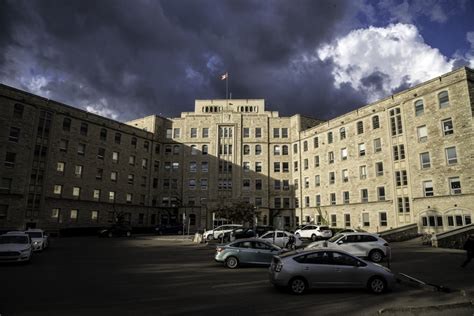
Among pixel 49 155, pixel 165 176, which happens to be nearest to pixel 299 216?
pixel 165 176

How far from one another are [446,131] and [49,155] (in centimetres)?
4723

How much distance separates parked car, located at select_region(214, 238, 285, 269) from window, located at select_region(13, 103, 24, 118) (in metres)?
35.7

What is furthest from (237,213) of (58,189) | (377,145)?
(58,189)

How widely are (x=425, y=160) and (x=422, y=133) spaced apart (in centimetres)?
312

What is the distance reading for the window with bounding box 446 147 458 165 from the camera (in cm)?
3225

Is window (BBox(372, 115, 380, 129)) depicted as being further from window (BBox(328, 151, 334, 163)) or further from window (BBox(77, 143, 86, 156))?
window (BBox(77, 143, 86, 156))

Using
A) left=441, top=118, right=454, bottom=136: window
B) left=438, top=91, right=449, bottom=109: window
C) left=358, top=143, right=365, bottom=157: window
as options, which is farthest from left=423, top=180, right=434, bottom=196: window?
left=358, top=143, right=365, bottom=157: window

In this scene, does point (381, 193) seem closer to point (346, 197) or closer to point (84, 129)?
point (346, 197)

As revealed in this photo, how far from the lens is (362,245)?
18.5 m

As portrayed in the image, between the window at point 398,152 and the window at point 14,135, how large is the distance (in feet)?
151

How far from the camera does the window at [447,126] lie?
32.9 metres

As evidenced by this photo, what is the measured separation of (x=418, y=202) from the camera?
1371 inches

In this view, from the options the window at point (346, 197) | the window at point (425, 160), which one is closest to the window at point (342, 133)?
the window at point (346, 197)

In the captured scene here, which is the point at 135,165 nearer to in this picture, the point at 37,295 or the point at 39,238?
the point at 39,238
